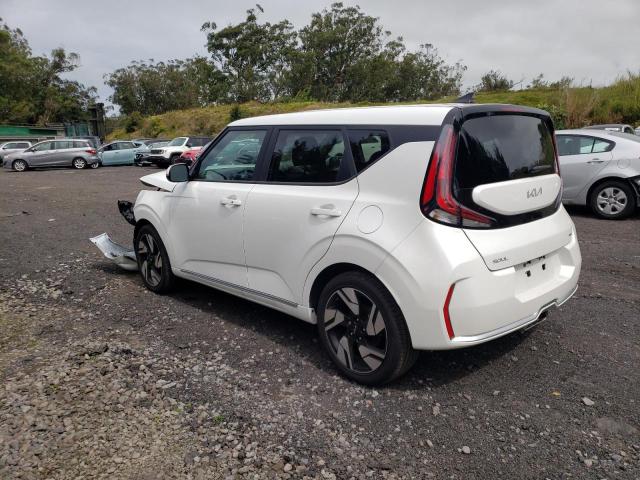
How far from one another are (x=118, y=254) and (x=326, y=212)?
131 inches

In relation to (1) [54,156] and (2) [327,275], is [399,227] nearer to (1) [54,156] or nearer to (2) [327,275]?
(2) [327,275]

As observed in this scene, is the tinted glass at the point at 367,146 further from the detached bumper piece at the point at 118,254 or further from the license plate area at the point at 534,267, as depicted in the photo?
the detached bumper piece at the point at 118,254

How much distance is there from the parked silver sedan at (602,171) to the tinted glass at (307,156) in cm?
642

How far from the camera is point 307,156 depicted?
11.1 feet

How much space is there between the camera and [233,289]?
3.89 metres

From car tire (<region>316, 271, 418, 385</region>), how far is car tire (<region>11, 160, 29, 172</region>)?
85.9 ft

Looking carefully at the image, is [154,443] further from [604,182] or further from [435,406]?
[604,182]

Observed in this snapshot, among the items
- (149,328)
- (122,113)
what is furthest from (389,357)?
(122,113)

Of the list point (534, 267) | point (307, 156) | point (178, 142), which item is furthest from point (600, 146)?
point (178, 142)

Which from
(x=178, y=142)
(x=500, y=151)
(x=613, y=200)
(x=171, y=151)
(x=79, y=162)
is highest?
(x=500, y=151)

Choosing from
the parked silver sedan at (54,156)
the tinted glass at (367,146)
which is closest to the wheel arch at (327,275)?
the tinted glass at (367,146)

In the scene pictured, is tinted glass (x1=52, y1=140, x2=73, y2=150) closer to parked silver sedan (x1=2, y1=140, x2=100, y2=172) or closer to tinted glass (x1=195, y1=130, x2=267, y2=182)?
parked silver sedan (x1=2, y1=140, x2=100, y2=172)

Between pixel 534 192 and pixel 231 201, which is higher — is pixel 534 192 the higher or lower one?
the higher one

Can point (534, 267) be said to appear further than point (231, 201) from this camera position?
No
